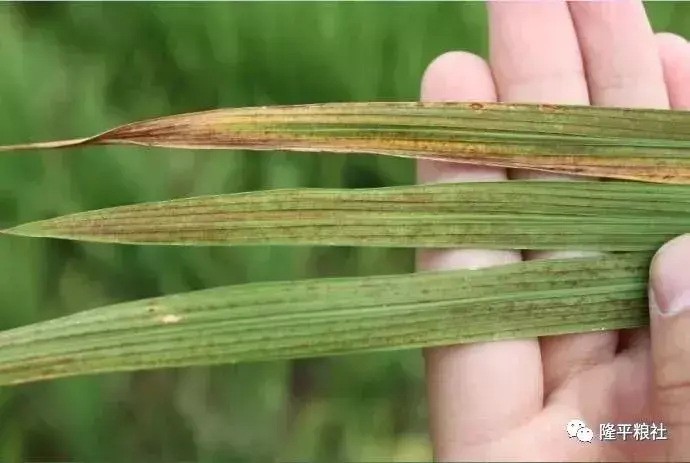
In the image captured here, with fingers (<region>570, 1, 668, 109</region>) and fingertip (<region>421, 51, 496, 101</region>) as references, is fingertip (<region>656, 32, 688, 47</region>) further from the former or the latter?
fingertip (<region>421, 51, 496, 101</region>)

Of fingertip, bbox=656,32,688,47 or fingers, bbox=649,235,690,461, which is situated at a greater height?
fingertip, bbox=656,32,688,47

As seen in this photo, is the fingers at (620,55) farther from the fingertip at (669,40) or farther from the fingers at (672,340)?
the fingers at (672,340)

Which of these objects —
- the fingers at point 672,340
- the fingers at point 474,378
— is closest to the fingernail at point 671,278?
the fingers at point 672,340

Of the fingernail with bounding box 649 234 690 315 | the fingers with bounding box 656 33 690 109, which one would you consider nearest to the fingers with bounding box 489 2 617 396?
the fingers with bounding box 656 33 690 109

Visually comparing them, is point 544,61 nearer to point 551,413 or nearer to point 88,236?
point 551,413

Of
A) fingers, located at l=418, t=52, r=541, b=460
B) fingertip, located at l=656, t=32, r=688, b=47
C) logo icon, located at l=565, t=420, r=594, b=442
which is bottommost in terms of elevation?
logo icon, located at l=565, t=420, r=594, b=442

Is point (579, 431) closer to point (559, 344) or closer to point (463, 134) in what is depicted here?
point (559, 344)
